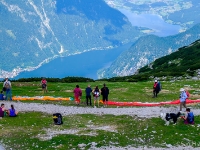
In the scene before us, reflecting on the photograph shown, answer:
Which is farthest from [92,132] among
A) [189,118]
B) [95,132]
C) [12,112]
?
[12,112]

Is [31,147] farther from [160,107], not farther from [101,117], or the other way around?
[160,107]

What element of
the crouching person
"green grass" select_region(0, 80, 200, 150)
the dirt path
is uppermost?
the dirt path

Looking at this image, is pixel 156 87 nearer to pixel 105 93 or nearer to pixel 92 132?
pixel 105 93

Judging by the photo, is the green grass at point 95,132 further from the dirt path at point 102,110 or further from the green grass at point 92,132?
the dirt path at point 102,110

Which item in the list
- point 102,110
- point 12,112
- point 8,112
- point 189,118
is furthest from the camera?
point 102,110

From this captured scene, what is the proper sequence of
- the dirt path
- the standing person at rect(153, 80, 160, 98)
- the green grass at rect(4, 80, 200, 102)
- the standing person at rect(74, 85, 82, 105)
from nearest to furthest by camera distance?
the dirt path → the standing person at rect(74, 85, 82, 105) → the standing person at rect(153, 80, 160, 98) → the green grass at rect(4, 80, 200, 102)

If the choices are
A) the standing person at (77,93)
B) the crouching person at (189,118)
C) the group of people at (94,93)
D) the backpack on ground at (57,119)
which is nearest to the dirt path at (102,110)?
the group of people at (94,93)

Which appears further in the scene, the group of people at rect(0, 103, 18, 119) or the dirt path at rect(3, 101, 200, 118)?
the dirt path at rect(3, 101, 200, 118)

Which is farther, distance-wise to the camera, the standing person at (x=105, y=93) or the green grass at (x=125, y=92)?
the green grass at (x=125, y=92)

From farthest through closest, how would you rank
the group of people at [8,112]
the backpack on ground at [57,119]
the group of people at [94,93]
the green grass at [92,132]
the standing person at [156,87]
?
the standing person at [156,87]
the group of people at [94,93]
the group of people at [8,112]
the backpack on ground at [57,119]
the green grass at [92,132]

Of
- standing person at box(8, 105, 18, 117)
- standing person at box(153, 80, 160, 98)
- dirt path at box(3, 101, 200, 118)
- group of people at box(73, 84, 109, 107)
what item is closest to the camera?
standing person at box(8, 105, 18, 117)

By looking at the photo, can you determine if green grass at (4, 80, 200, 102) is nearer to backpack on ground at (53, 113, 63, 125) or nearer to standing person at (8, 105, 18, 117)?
standing person at (8, 105, 18, 117)

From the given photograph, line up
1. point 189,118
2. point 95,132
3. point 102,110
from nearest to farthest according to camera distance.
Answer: point 95,132, point 189,118, point 102,110

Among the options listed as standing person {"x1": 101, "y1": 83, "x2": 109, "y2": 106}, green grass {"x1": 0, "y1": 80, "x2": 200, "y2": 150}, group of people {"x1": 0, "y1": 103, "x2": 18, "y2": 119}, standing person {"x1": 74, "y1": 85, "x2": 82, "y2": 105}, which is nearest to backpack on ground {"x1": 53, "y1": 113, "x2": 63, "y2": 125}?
green grass {"x1": 0, "y1": 80, "x2": 200, "y2": 150}
